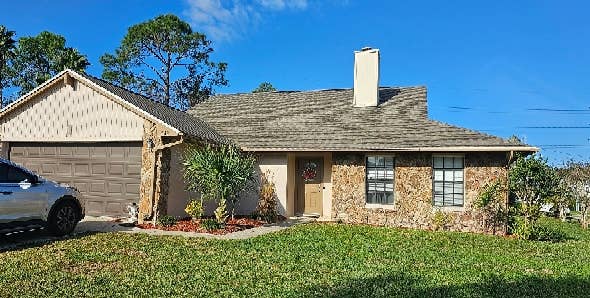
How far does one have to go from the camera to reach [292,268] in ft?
24.7

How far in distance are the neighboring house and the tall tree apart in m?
23.6

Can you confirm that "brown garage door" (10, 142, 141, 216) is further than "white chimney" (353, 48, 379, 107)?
No

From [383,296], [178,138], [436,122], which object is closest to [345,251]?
[383,296]

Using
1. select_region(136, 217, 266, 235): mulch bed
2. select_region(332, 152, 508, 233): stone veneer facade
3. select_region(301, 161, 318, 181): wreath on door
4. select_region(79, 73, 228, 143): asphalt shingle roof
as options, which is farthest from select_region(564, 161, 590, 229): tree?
select_region(79, 73, 228, 143): asphalt shingle roof

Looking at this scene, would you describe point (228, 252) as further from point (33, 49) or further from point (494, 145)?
point (33, 49)

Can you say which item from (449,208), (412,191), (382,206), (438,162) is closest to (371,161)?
(382,206)

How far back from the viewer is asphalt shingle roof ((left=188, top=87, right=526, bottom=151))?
14484 millimetres

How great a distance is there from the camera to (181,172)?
48.1 ft

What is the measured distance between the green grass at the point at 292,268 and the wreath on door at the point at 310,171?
5.38 metres

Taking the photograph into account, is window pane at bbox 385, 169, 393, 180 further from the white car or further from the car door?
the car door

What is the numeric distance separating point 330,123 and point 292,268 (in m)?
10.2

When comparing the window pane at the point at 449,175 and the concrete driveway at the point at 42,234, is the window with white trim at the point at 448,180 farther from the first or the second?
the concrete driveway at the point at 42,234

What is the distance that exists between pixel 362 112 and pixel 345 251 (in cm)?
932

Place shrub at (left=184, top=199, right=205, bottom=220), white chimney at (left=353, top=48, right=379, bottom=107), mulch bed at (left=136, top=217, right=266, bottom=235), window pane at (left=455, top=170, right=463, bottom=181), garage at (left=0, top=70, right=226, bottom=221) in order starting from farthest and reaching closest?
white chimney at (left=353, top=48, right=379, bottom=107), window pane at (left=455, top=170, right=463, bottom=181), garage at (left=0, top=70, right=226, bottom=221), shrub at (left=184, top=199, right=205, bottom=220), mulch bed at (left=136, top=217, right=266, bottom=235)
